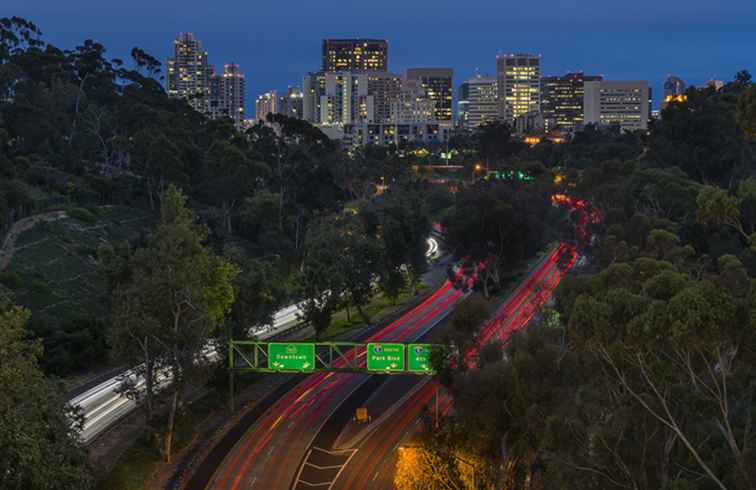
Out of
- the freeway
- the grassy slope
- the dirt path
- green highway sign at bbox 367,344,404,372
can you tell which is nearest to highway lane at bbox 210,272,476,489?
the freeway

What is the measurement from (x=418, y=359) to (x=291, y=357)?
6.61m

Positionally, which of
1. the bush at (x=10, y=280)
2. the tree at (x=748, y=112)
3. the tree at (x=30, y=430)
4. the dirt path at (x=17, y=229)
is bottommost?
the tree at (x=30, y=430)

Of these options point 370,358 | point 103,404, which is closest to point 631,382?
point 370,358

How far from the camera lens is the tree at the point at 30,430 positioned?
75.9 ft

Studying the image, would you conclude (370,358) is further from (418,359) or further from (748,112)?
(748,112)

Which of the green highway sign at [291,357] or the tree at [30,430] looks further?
the green highway sign at [291,357]

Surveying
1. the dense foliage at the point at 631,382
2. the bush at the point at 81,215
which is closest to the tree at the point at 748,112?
the dense foliage at the point at 631,382

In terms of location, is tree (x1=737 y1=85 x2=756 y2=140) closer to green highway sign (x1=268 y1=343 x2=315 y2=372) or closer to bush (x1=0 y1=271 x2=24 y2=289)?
green highway sign (x1=268 y1=343 x2=315 y2=372)

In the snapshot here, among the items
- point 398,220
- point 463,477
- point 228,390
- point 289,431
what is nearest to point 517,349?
point 463,477

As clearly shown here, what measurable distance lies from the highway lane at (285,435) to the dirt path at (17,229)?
2642 cm

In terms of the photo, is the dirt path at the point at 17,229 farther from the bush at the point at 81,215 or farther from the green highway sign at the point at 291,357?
the green highway sign at the point at 291,357

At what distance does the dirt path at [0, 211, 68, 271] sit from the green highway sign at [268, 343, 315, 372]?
28966 millimetres

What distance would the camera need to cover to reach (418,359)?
47094 mm

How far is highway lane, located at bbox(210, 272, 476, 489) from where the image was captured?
43.3 meters
